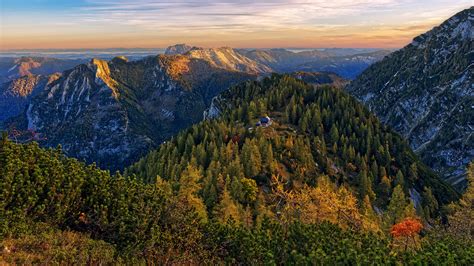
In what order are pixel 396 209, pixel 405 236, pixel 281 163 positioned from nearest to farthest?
1. pixel 405 236
2. pixel 396 209
3. pixel 281 163

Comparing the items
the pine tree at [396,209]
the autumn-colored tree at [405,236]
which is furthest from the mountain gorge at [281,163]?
the autumn-colored tree at [405,236]

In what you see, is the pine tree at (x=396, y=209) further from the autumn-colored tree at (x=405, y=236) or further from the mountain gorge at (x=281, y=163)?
the autumn-colored tree at (x=405, y=236)

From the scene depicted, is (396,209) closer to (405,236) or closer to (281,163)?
(281,163)

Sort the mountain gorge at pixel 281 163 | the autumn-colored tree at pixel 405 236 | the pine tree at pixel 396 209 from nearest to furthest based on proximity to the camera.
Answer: the autumn-colored tree at pixel 405 236 → the pine tree at pixel 396 209 → the mountain gorge at pixel 281 163

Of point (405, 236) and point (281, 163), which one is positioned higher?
point (405, 236)

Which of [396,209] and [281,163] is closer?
[396,209]

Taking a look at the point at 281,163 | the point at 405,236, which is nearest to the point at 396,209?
the point at 281,163

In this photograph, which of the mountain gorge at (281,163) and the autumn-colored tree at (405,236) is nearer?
the autumn-colored tree at (405,236)

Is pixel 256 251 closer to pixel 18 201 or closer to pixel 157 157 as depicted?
pixel 18 201

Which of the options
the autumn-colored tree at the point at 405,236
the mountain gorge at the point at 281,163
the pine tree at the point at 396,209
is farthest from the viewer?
the mountain gorge at the point at 281,163

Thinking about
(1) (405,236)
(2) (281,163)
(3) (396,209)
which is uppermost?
(1) (405,236)

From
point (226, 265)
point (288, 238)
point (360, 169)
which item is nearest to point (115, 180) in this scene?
point (226, 265)
